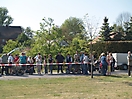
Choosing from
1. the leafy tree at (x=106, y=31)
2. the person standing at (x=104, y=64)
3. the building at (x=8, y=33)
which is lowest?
the person standing at (x=104, y=64)

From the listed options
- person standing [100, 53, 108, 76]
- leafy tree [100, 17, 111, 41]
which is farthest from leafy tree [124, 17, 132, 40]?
person standing [100, 53, 108, 76]

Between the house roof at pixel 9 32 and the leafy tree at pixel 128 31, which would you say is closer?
the leafy tree at pixel 128 31

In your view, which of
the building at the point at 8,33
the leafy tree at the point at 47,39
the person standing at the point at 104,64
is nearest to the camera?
the person standing at the point at 104,64

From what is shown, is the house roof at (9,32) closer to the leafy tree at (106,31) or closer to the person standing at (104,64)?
the leafy tree at (106,31)

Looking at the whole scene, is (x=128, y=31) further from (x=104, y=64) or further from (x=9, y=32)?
(x=9, y=32)

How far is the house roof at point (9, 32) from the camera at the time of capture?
301 ft

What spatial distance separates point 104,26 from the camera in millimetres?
47031

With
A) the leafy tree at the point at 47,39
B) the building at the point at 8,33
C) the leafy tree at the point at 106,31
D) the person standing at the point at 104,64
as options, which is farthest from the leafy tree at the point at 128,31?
the building at the point at 8,33

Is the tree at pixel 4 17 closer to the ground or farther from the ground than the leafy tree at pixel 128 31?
farther from the ground

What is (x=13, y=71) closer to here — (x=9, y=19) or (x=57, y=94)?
(x=57, y=94)

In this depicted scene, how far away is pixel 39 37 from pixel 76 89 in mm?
18831

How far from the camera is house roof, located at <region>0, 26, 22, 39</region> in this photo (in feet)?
301

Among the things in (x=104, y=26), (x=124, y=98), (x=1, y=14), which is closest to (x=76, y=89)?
(x=124, y=98)

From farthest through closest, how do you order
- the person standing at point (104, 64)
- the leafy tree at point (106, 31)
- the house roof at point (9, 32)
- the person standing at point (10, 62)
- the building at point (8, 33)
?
the house roof at point (9, 32) → the building at point (8, 33) → the leafy tree at point (106, 31) → the person standing at point (10, 62) → the person standing at point (104, 64)
